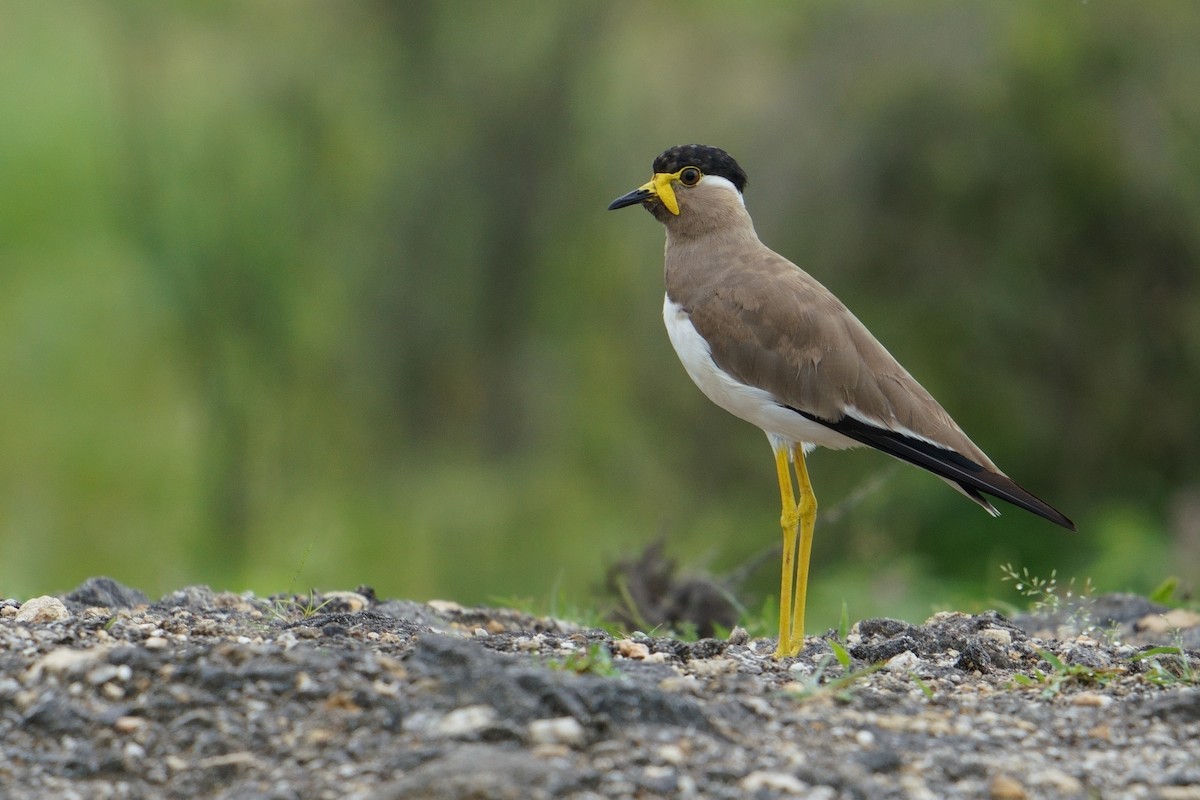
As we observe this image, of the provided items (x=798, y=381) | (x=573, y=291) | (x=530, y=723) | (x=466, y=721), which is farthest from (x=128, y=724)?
(x=573, y=291)

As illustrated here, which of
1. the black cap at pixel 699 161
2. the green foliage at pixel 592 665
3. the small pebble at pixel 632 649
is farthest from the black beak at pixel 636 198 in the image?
the green foliage at pixel 592 665

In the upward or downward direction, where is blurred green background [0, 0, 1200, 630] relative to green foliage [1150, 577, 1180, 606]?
upward

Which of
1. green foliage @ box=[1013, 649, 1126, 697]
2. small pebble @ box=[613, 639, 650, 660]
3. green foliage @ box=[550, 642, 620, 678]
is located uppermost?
small pebble @ box=[613, 639, 650, 660]

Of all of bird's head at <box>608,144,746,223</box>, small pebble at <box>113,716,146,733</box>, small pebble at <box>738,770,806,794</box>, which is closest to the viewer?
small pebble at <box>738,770,806,794</box>

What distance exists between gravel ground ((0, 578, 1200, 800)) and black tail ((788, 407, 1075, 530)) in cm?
68

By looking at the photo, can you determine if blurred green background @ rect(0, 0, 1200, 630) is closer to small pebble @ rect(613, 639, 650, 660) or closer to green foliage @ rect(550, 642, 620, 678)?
small pebble @ rect(613, 639, 650, 660)

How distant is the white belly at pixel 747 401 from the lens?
5.04m

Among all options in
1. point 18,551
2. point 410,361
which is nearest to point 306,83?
point 410,361

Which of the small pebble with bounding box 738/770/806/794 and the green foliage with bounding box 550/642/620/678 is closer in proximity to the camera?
the small pebble with bounding box 738/770/806/794

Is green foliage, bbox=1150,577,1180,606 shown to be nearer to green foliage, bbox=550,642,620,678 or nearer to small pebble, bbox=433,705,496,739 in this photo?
green foliage, bbox=550,642,620,678

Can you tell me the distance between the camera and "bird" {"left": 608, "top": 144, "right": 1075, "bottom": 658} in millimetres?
4898

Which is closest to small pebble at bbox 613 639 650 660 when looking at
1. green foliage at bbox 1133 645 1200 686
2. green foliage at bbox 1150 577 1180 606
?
green foliage at bbox 1133 645 1200 686

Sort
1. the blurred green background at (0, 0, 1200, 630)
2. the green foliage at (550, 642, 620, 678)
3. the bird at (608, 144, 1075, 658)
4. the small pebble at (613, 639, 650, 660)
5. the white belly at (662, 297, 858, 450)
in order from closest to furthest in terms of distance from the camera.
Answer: the green foliage at (550, 642, 620, 678), the small pebble at (613, 639, 650, 660), the bird at (608, 144, 1075, 658), the white belly at (662, 297, 858, 450), the blurred green background at (0, 0, 1200, 630)

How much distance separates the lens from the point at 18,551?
11.5 metres
